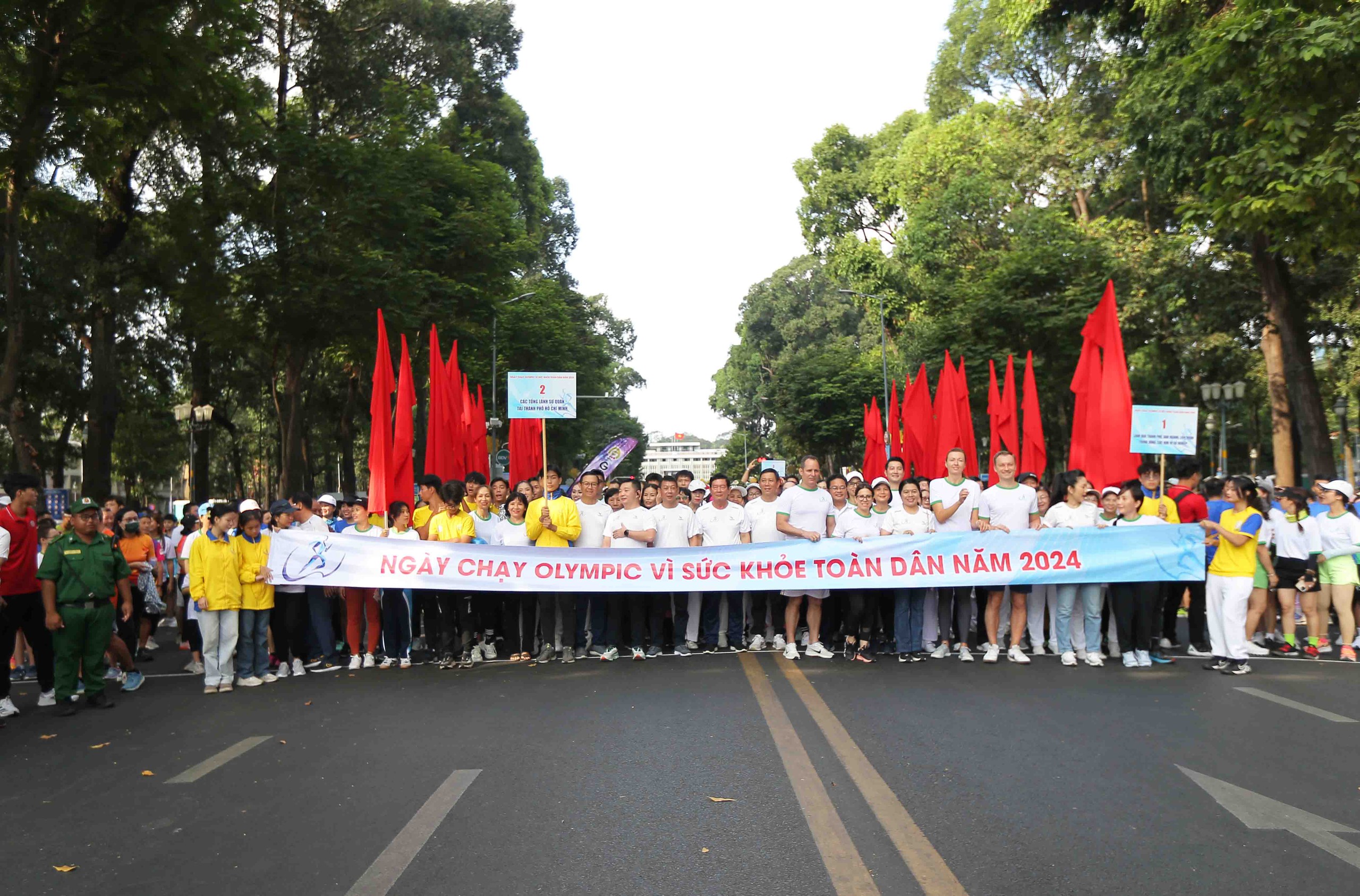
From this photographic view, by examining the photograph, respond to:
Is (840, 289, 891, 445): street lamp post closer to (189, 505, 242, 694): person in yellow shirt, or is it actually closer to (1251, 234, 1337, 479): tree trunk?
(1251, 234, 1337, 479): tree trunk

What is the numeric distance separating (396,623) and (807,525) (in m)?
4.11

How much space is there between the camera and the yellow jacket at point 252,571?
33.4 ft

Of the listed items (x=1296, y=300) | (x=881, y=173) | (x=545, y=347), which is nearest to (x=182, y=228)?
(x=1296, y=300)

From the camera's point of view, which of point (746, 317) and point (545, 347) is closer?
point (545, 347)

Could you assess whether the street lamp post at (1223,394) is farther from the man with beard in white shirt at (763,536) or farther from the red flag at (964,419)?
the man with beard in white shirt at (763,536)

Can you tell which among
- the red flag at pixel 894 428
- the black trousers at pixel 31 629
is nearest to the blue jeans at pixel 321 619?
the black trousers at pixel 31 629

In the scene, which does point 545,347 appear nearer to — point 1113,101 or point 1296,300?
point 1113,101

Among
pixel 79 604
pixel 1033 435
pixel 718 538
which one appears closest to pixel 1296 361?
pixel 1033 435

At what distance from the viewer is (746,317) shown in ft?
278

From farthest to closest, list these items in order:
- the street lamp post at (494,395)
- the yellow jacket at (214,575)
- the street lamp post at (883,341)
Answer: the street lamp post at (883,341) < the street lamp post at (494,395) < the yellow jacket at (214,575)

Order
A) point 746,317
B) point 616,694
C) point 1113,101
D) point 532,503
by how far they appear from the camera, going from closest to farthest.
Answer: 1. point 616,694
2. point 532,503
3. point 1113,101
4. point 746,317

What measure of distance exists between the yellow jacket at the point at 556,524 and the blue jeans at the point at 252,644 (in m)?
2.58

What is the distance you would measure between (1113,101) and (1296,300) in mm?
15322

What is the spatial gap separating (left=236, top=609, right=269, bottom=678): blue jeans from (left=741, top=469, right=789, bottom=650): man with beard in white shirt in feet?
15.1
